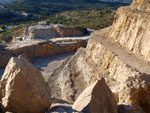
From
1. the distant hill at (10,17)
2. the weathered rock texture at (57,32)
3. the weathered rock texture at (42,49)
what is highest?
the weathered rock texture at (57,32)

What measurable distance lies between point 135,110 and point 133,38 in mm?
9238

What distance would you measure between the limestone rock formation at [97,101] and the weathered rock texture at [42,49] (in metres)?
22.8

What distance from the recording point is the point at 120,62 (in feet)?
44.5

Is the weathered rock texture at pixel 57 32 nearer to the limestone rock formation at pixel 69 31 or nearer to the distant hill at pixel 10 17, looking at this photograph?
the limestone rock formation at pixel 69 31

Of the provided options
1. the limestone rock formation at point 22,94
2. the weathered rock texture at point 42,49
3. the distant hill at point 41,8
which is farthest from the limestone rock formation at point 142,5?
the distant hill at point 41,8

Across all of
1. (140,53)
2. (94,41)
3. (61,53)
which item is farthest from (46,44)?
(140,53)

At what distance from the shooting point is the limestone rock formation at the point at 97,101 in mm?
6285

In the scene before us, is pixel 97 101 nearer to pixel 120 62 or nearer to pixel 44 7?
pixel 120 62

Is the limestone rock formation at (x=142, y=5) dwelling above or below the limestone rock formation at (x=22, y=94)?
above

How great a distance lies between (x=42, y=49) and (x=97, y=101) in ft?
86.3

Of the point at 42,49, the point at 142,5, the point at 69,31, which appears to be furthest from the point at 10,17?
the point at 142,5

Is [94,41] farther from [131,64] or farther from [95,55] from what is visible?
[131,64]

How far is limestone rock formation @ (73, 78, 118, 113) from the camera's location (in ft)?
20.6

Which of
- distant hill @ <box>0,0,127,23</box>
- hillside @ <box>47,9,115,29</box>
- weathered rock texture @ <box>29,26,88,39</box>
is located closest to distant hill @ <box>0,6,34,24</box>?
distant hill @ <box>0,0,127,23</box>
